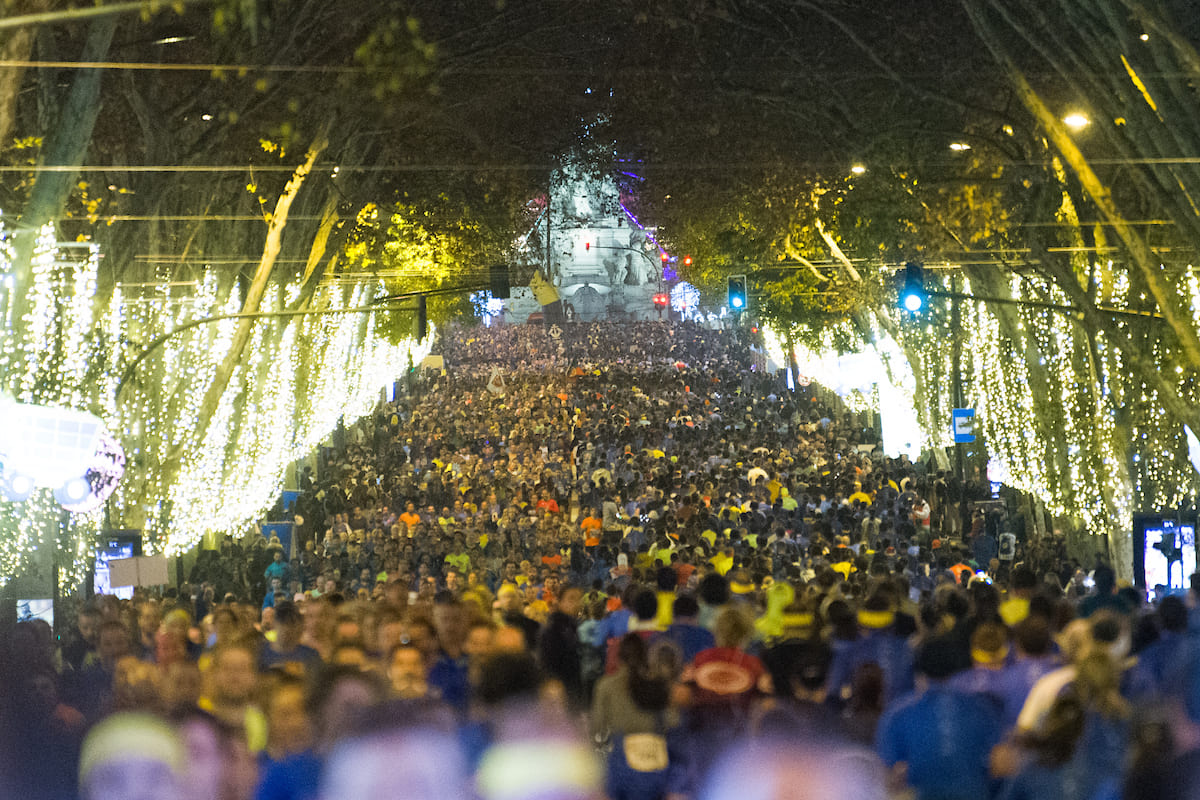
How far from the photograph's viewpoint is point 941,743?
6.63 m

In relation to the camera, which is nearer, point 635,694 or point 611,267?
point 635,694

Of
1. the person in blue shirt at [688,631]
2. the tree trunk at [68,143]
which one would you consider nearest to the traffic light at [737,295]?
the tree trunk at [68,143]

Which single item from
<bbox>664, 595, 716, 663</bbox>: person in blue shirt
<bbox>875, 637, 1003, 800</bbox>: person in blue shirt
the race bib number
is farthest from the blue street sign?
<bbox>875, 637, 1003, 800</bbox>: person in blue shirt

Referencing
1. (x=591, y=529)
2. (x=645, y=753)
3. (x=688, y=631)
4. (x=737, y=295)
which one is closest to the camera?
(x=645, y=753)

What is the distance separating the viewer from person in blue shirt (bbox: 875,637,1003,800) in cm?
661

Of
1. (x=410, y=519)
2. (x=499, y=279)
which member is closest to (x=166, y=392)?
(x=410, y=519)

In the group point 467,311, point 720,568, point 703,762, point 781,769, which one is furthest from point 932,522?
point 467,311

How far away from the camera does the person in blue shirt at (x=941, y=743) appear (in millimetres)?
6613

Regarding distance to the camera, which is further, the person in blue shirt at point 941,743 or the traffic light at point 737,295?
the traffic light at point 737,295

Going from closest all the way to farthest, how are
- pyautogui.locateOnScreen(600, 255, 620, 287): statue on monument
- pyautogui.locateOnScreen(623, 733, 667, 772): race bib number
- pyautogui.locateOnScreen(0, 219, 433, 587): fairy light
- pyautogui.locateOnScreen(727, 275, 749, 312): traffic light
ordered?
1. pyautogui.locateOnScreen(623, 733, 667, 772): race bib number
2. pyautogui.locateOnScreen(0, 219, 433, 587): fairy light
3. pyautogui.locateOnScreen(727, 275, 749, 312): traffic light
4. pyautogui.locateOnScreen(600, 255, 620, 287): statue on monument

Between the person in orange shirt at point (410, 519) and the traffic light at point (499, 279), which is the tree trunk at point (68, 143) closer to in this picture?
the person in orange shirt at point (410, 519)

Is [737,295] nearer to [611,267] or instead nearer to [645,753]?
[645,753]

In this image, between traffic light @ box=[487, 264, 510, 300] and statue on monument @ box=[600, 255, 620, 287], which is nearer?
traffic light @ box=[487, 264, 510, 300]

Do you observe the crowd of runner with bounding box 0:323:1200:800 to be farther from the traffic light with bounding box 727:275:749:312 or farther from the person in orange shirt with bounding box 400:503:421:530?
the traffic light with bounding box 727:275:749:312
